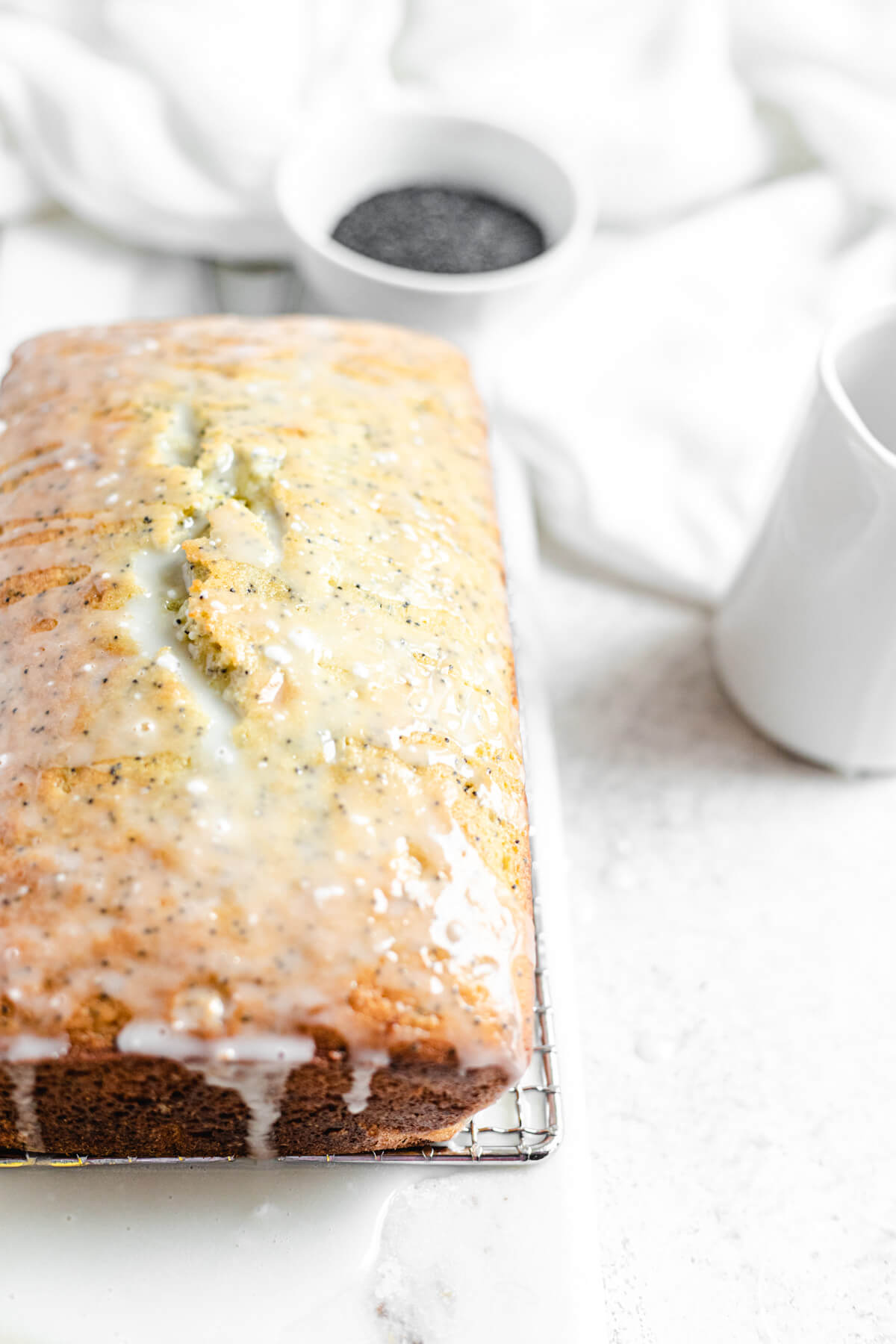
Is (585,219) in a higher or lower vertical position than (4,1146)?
higher

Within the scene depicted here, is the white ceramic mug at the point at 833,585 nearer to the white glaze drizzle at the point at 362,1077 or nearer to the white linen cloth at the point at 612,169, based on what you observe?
the white linen cloth at the point at 612,169

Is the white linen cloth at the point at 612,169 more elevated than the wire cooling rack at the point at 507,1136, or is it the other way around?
the white linen cloth at the point at 612,169

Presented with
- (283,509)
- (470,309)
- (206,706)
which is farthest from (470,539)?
(470,309)

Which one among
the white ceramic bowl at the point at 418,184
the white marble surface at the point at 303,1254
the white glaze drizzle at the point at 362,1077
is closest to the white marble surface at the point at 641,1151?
the white marble surface at the point at 303,1254

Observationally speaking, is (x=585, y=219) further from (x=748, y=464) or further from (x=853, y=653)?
(x=853, y=653)

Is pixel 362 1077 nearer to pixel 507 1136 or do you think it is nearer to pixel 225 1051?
pixel 225 1051

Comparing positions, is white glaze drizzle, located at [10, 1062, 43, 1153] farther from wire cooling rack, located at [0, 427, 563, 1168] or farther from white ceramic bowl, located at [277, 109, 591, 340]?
white ceramic bowl, located at [277, 109, 591, 340]
